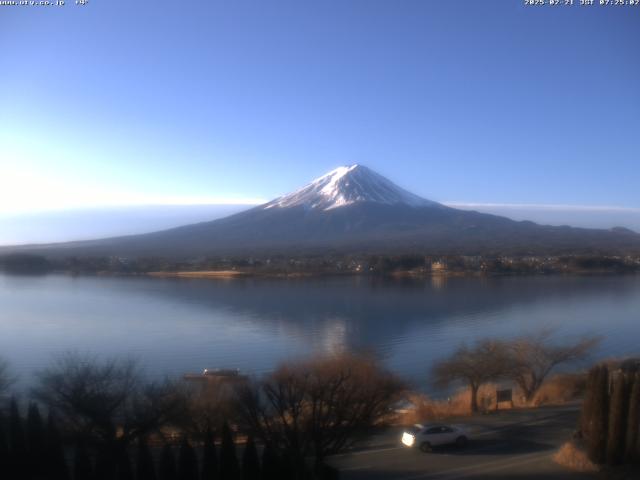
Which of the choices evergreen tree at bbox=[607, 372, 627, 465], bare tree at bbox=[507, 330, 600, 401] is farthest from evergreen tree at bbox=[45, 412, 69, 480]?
bare tree at bbox=[507, 330, 600, 401]

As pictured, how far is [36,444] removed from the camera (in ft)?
14.9

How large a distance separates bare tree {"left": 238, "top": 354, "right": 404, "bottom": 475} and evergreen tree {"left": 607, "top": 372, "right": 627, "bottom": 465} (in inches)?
72.9

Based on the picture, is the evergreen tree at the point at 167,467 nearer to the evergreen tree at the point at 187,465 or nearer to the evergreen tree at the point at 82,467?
the evergreen tree at the point at 187,465

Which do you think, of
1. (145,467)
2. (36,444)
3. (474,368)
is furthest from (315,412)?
(474,368)

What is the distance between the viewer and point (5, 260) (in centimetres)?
2445

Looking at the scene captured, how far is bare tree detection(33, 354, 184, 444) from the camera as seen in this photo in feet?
15.9

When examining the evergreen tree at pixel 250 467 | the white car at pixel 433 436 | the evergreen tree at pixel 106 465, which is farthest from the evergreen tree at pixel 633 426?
the evergreen tree at pixel 106 465

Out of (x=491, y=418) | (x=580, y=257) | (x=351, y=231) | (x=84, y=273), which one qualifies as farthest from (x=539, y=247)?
(x=491, y=418)

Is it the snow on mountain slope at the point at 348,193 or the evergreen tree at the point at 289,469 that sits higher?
the snow on mountain slope at the point at 348,193

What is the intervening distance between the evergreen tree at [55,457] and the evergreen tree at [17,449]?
0.57 ft

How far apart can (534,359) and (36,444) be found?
6811 mm

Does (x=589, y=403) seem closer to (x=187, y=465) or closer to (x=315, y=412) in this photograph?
(x=315, y=412)

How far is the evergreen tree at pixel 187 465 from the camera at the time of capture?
4.50 m

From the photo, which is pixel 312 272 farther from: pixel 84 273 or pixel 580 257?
pixel 580 257
